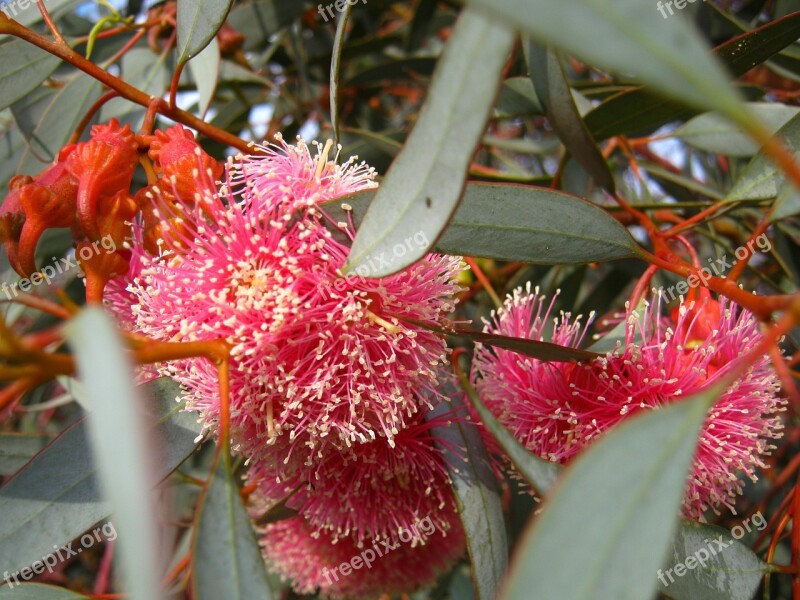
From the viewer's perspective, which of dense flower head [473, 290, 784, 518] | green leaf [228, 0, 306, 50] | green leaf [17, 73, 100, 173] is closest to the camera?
dense flower head [473, 290, 784, 518]

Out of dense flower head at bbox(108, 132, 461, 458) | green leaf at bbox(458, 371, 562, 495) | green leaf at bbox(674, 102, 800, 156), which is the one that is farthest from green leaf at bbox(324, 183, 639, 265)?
green leaf at bbox(674, 102, 800, 156)

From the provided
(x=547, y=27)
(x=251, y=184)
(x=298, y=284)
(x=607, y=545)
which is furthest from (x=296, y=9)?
(x=607, y=545)

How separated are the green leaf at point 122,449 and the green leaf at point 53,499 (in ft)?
1.52

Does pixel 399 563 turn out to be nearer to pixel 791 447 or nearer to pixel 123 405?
pixel 123 405

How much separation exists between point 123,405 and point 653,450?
0.41 m

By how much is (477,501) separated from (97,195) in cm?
70

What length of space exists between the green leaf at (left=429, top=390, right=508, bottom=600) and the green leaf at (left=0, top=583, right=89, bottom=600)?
515mm

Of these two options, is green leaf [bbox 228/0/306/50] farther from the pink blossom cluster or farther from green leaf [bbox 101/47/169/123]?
the pink blossom cluster

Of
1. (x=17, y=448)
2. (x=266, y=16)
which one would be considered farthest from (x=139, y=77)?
(x=17, y=448)

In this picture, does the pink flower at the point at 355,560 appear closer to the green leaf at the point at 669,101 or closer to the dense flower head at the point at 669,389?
the dense flower head at the point at 669,389

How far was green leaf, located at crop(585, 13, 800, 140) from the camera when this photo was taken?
1.09 meters

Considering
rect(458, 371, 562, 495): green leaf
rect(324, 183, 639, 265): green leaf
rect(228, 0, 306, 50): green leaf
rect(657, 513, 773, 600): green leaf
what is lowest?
rect(657, 513, 773, 600): green leaf

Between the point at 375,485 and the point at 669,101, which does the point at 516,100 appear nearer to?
the point at 669,101

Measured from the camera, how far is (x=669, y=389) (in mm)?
996
